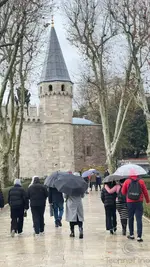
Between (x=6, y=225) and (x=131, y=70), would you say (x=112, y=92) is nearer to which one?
(x=131, y=70)

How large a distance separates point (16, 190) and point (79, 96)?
52390 mm

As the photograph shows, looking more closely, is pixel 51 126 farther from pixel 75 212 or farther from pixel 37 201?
pixel 75 212

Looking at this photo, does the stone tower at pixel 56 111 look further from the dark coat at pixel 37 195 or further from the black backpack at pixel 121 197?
the black backpack at pixel 121 197

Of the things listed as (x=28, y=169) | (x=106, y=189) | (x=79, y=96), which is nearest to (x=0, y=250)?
(x=106, y=189)

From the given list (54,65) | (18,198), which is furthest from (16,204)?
(54,65)

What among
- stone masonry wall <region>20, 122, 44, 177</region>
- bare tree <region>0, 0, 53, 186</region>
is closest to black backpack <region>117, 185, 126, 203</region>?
bare tree <region>0, 0, 53, 186</region>

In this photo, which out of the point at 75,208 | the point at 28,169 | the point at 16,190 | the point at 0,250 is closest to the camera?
the point at 0,250

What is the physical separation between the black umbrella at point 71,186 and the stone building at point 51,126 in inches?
1347

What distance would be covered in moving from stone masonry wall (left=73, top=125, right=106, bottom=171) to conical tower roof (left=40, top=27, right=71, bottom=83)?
257 inches

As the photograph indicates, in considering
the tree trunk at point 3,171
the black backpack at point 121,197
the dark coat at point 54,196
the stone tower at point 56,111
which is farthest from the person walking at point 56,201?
the stone tower at point 56,111

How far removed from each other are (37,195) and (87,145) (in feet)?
133

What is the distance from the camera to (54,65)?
47344 millimetres

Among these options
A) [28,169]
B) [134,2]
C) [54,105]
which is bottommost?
[28,169]

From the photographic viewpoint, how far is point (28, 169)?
46469 mm
